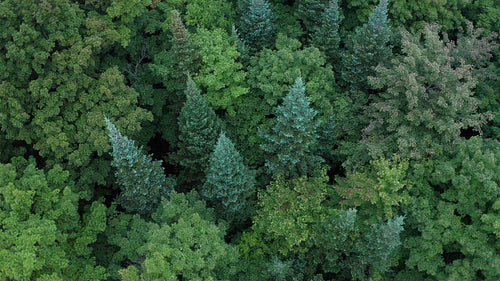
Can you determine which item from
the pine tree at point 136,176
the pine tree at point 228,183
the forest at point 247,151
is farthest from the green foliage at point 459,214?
the pine tree at point 136,176

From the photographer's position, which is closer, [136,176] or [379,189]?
[379,189]

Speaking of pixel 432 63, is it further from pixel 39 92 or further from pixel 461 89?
pixel 39 92

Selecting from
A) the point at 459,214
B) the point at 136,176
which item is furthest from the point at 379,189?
the point at 136,176

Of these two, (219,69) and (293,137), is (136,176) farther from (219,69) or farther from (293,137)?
(293,137)

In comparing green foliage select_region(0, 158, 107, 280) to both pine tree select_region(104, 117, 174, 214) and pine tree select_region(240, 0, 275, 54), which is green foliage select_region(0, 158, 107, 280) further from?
pine tree select_region(240, 0, 275, 54)

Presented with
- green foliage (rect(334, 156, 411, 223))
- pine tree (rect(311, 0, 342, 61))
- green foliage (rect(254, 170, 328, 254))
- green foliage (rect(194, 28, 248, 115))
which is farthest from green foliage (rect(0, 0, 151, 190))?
green foliage (rect(334, 156, 411, 223))
